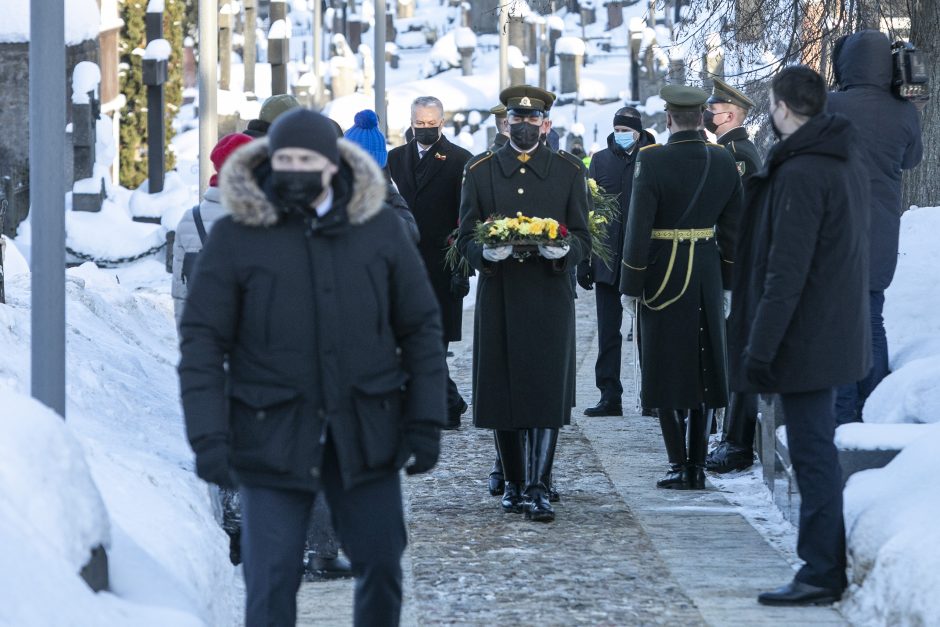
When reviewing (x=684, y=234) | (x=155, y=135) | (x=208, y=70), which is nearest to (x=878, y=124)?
(x=684, y=234)

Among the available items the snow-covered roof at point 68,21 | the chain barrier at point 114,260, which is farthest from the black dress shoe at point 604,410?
the snow-covered roof at point 68,21

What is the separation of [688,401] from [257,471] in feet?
13.0

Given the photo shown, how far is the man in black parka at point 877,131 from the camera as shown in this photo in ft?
24.8

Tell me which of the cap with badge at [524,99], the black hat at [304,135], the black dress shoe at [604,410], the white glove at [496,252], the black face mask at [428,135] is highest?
the cap with badge at [524,99]

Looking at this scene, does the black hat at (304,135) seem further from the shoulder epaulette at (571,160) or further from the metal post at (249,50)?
the metal post at (249,50)

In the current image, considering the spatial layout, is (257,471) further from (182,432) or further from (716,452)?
(716,452)

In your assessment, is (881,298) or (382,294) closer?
(382,294)

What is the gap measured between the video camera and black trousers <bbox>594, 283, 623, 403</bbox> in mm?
3018

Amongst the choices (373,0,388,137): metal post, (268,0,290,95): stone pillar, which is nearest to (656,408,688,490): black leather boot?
(373,0,388,137): metal post

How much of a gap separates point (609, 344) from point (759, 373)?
474 cm

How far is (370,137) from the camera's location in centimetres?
809

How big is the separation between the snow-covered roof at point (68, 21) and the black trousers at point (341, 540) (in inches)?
759

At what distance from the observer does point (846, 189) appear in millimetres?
5680

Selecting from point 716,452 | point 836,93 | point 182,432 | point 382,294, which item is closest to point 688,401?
point 716,452
